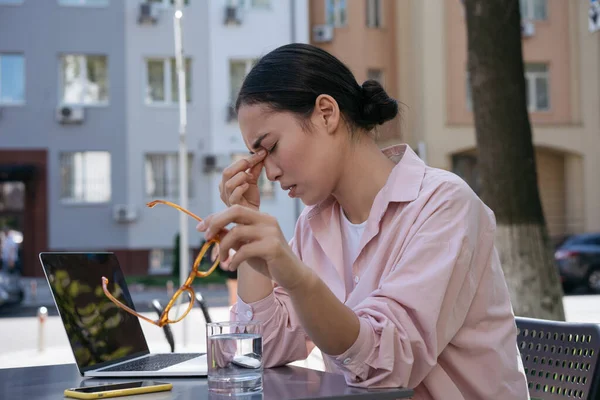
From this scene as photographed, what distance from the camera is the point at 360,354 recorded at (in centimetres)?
186

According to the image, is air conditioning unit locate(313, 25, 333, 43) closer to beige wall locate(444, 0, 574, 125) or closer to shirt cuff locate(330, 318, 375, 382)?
beige wall locate(444, 0, 574, 125)

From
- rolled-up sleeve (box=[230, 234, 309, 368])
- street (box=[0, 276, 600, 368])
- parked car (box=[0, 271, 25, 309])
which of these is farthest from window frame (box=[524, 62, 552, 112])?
rolled-up sleeve (box=[230, 234, 309, 368])

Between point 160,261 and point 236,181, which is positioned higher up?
point 236,181

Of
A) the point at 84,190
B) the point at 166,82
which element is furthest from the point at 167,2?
the point at 84,190

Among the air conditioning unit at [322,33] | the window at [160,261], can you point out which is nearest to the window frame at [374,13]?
the air conditioning unit at [322,33]

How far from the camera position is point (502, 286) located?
2180 millimetres

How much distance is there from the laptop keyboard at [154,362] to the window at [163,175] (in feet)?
71.2

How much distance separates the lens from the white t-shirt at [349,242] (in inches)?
96.0

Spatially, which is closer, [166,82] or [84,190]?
[84,190]

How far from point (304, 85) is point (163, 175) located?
22.2 m

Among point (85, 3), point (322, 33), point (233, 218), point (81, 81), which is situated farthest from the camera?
point (322, 33)

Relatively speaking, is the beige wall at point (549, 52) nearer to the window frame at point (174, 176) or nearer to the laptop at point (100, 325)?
the window frame at point (174, 176)

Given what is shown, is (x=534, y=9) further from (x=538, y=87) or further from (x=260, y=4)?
Result: (x=260, y=4)

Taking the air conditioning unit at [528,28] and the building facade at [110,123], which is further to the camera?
the air conditioning unit at [528,28]
